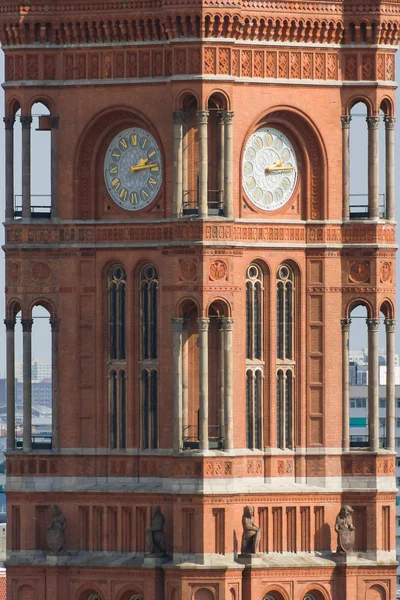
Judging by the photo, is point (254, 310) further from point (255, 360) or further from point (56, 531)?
point (56, 531)

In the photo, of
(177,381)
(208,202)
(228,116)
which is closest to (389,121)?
(228,116)

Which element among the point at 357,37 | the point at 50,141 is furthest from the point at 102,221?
the point at 357,37

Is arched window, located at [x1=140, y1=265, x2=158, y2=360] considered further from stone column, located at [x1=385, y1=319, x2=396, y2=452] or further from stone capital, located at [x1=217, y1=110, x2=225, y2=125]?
stone column, located at [x1=385, y1=319, x2=396, y2=452]

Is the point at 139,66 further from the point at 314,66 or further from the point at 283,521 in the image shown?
the point at 283,521

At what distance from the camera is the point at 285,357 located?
78562mm

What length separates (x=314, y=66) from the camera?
78.7 metres

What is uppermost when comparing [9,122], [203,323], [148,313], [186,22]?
[186,22]

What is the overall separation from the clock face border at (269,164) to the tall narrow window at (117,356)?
357 cm

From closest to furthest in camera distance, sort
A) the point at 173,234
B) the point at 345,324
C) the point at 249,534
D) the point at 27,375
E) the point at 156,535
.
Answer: the point at 173,234 < the point at 156,535 < the point at 249,534 < the point at 27,375 < the point at 345,324

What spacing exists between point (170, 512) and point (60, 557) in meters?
3.07

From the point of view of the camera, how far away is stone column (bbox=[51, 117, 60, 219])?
78.4 meters

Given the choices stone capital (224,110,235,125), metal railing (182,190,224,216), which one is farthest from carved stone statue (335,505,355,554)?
stone capital (224,110,235,125)

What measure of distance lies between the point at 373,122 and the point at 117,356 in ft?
26.2

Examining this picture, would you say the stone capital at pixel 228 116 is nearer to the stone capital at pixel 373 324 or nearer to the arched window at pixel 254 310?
the arched window at pixel 254 310
